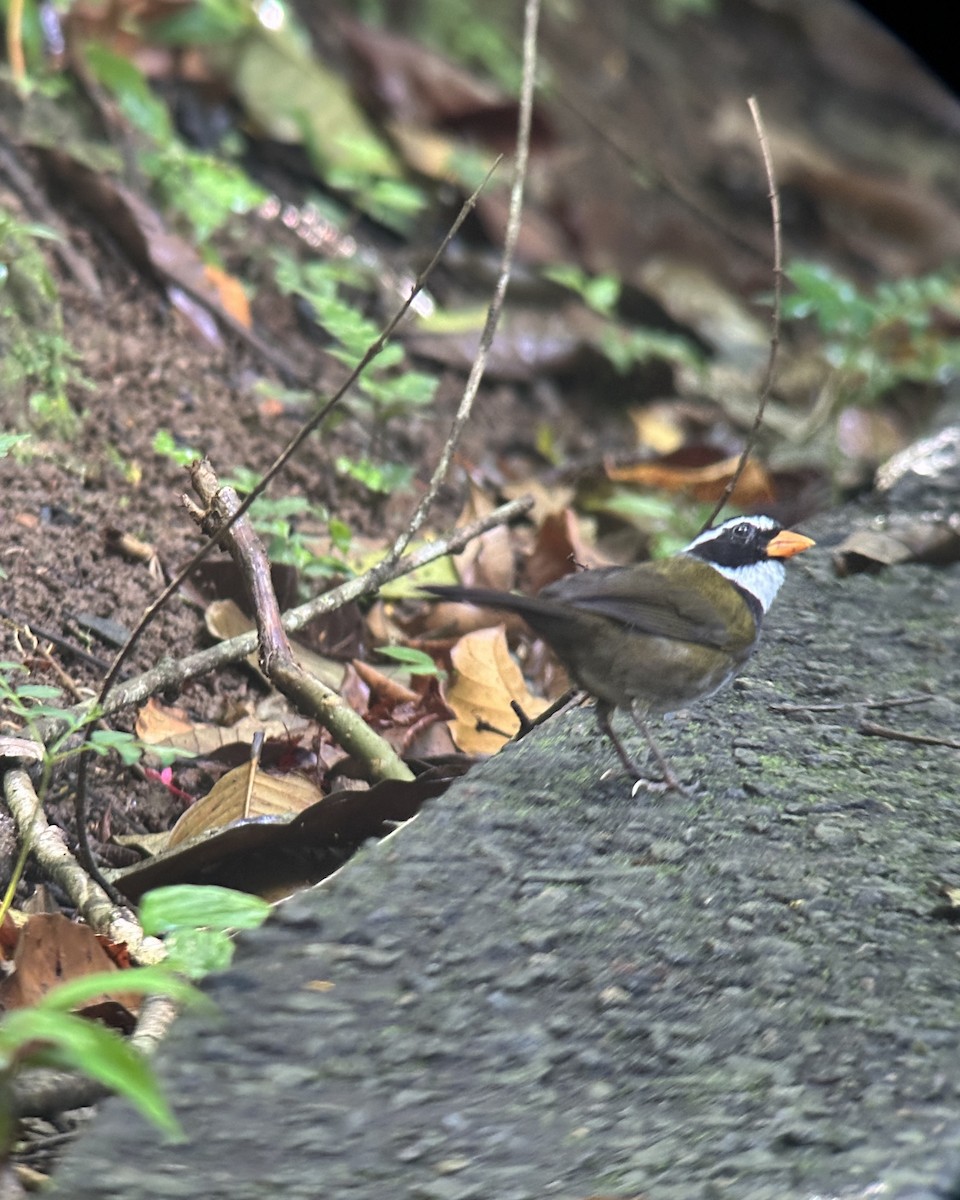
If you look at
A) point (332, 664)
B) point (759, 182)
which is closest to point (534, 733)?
point (332, 664)

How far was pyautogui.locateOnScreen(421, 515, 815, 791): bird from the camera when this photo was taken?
3.24m

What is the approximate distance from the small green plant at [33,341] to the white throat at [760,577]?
179 cm

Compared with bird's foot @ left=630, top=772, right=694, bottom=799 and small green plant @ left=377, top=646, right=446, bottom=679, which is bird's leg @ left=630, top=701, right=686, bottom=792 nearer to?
bird's foot @ left=630, top=772, right=694, bottom=799

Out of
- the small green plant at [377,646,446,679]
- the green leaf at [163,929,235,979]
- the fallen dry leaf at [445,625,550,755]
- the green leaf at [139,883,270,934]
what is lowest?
the fallen dry leaf at [445,625,550,755]

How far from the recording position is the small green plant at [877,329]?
5.48 m

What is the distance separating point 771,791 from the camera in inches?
117

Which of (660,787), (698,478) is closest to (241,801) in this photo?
(660,787)

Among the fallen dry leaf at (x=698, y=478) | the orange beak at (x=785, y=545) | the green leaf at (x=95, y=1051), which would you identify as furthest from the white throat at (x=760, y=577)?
the green leaf at (x=95, y=1051)

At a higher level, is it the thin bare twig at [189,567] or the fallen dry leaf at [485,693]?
the thin bare twig at [189,567]

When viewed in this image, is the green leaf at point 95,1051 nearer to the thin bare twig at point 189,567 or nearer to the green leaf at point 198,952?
the green leaf at point 198,952

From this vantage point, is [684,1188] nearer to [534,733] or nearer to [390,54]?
[534,733]

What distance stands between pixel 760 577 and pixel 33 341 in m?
2.04

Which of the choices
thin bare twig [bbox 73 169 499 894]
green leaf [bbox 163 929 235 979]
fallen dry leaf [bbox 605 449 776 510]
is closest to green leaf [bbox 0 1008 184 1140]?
green leaf [bbox 163 929 235 979]

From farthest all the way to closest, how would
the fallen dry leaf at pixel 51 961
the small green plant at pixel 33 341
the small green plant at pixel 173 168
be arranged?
the small green plant at pixel 173 168, the small green plant at pixel 33 341, the fallen dry leaf at pixel 51 961
